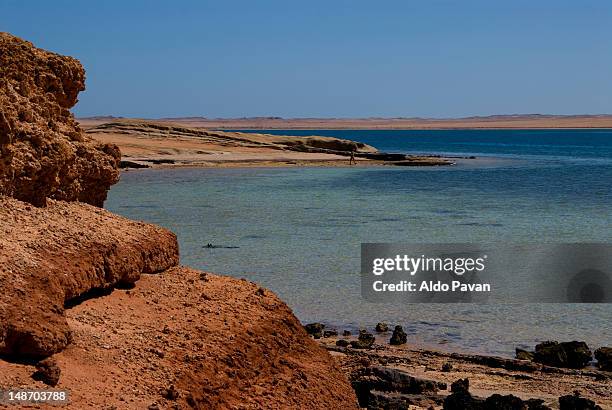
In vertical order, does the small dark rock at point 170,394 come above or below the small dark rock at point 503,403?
above

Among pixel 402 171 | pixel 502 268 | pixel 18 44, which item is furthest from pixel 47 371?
pixel 402 171

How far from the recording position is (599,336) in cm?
1500

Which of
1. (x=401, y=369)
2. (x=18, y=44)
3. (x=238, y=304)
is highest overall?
(x=18, y=44)

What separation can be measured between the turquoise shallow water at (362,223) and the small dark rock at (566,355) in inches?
34.0

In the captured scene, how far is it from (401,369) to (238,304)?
6.15 m

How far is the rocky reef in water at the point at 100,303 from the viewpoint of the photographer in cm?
504

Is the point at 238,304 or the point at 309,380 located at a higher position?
the point at 238,304

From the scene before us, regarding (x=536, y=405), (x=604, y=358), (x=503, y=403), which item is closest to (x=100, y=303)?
(x=503, y=403)

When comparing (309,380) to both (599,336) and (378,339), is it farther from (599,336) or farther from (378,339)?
(599,336)

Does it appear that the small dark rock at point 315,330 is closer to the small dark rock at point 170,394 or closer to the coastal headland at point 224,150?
the small dark rock at point 170,394

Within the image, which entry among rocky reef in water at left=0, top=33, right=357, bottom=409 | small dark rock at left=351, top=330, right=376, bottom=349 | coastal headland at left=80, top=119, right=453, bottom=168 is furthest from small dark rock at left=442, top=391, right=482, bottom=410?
coastal headland at left=80, top=119, right=453, bottom=168

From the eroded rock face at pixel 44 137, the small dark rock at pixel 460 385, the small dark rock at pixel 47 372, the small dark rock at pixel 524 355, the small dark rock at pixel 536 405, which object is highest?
the eroded rock face at pixel 44 137

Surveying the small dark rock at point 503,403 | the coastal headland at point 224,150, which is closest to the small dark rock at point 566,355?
the small dark rock at point 503,403

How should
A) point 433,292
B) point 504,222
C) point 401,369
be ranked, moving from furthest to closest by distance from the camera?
point 504,222
point 433,292
point 401,369
